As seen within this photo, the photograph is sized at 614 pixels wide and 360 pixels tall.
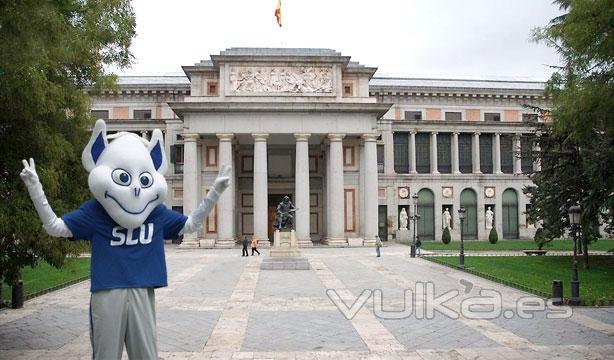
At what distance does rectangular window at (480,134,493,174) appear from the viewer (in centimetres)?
5775

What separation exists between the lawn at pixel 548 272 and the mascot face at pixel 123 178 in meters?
13.6

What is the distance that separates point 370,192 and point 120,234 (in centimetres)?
3880

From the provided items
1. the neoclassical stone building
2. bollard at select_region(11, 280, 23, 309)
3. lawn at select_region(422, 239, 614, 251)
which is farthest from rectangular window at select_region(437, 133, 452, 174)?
bollard at select_region(11, 280, 23, 309)

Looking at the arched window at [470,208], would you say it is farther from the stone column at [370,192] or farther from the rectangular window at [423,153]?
the stone column at [370,192]

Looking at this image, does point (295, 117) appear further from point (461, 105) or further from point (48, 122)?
point (48, 122)

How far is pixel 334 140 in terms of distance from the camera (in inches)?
1745

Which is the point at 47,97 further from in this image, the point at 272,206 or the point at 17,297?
the point at 272,206

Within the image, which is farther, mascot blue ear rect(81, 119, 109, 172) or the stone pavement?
the stone pavement

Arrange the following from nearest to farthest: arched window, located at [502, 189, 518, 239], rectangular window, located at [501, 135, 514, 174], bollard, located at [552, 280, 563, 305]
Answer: bollard, located at [552, 280, 563, 305] < arched window, located at [502, 189, 518, 239] < rectangular window, located at [501, 135, 514, 174]

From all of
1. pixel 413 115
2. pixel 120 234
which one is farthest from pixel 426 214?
pixel 120 234

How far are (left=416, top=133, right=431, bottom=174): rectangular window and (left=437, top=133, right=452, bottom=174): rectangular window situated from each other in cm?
102

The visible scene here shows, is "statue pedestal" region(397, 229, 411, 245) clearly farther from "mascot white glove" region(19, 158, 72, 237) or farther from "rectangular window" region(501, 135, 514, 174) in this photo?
"mascot white glove" region(19, 158, 72, 237)

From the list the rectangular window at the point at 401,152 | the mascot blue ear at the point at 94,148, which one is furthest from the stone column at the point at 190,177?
the mascot blue ear at the point at 94,148

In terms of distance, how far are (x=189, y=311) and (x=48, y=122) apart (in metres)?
6.49
